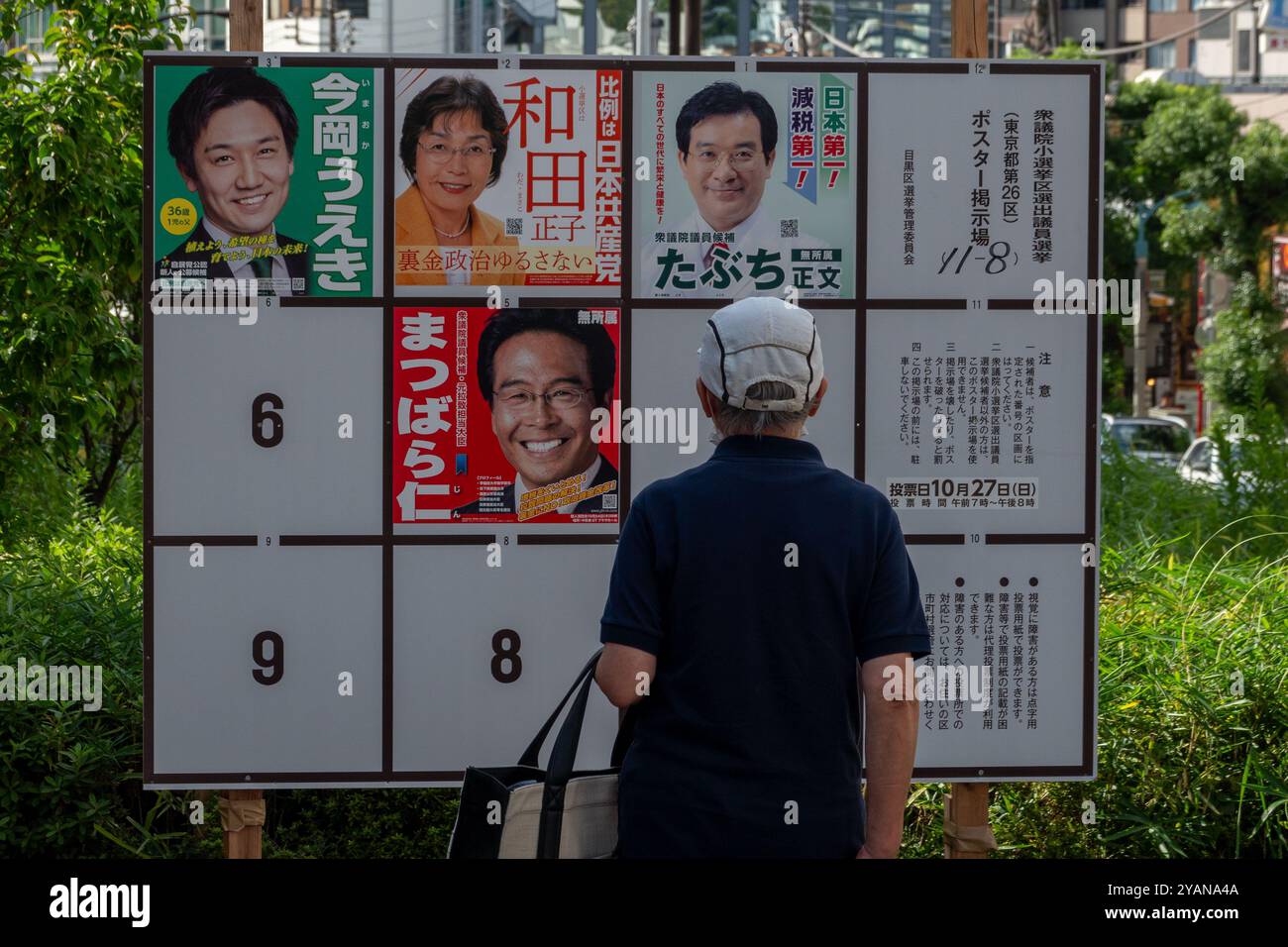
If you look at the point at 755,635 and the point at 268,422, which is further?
the point at 268,422

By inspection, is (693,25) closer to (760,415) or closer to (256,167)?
(256,167)

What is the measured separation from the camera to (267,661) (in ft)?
15.3

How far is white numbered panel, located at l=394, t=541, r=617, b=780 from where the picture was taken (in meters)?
4.67

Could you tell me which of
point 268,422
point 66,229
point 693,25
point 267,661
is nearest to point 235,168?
point 268,422

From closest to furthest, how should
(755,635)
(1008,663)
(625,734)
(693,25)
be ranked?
1. (755,635)
2. (625,734)
3. (1008,663)
4. (693,25)

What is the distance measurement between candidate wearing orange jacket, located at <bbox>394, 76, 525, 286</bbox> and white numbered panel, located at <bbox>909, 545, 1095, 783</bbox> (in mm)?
1702

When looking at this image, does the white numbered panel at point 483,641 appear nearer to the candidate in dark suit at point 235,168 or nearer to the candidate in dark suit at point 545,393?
the candidate in dark suit at point 545,393

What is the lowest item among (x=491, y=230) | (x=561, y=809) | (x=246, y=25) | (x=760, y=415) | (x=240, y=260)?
(x=561, y=809)

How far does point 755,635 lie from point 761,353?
56cm

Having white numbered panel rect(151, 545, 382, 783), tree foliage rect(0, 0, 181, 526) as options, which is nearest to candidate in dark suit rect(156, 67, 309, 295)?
white numbered panel rect(151, 545, 382, 783)

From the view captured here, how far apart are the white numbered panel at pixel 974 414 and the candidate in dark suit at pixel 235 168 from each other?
75.1 inches

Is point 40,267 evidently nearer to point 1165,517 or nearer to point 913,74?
point 913,74

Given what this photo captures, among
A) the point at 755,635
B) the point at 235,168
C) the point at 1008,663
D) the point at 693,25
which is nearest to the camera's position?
the point at 755,635
